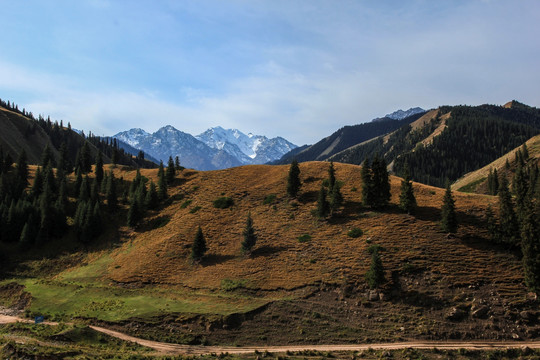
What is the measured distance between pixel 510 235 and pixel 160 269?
188 feet

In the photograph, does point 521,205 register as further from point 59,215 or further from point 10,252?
point 10,252

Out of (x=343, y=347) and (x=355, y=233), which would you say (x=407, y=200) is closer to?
(x=355, y=233)

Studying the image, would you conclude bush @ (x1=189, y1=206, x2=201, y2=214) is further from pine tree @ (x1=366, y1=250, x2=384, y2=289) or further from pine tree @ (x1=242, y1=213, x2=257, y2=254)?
pine tree @ (x1=366, y1=250, x2=384, y2=289)

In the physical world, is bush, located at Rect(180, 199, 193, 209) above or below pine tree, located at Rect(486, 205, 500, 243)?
above

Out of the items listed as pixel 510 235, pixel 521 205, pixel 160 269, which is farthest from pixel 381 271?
pixel 160 269

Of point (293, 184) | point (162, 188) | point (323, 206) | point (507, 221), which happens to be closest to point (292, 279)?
point (323, 206)

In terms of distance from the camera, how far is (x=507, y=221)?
4866 cm

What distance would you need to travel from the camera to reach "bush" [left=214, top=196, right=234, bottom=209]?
252 feet

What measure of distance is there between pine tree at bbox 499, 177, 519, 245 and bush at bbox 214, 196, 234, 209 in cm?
5328

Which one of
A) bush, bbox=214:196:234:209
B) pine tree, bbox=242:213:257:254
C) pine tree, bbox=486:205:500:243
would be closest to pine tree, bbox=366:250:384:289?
pine tree, bbox=486:205:500:243

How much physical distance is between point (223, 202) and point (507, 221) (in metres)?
55.9

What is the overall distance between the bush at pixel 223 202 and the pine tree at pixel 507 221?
2098 inches

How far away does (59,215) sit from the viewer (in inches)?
3078

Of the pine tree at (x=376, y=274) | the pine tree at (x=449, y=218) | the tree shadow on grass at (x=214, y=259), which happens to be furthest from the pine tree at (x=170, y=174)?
the pine tree at (x=449, y=218)
